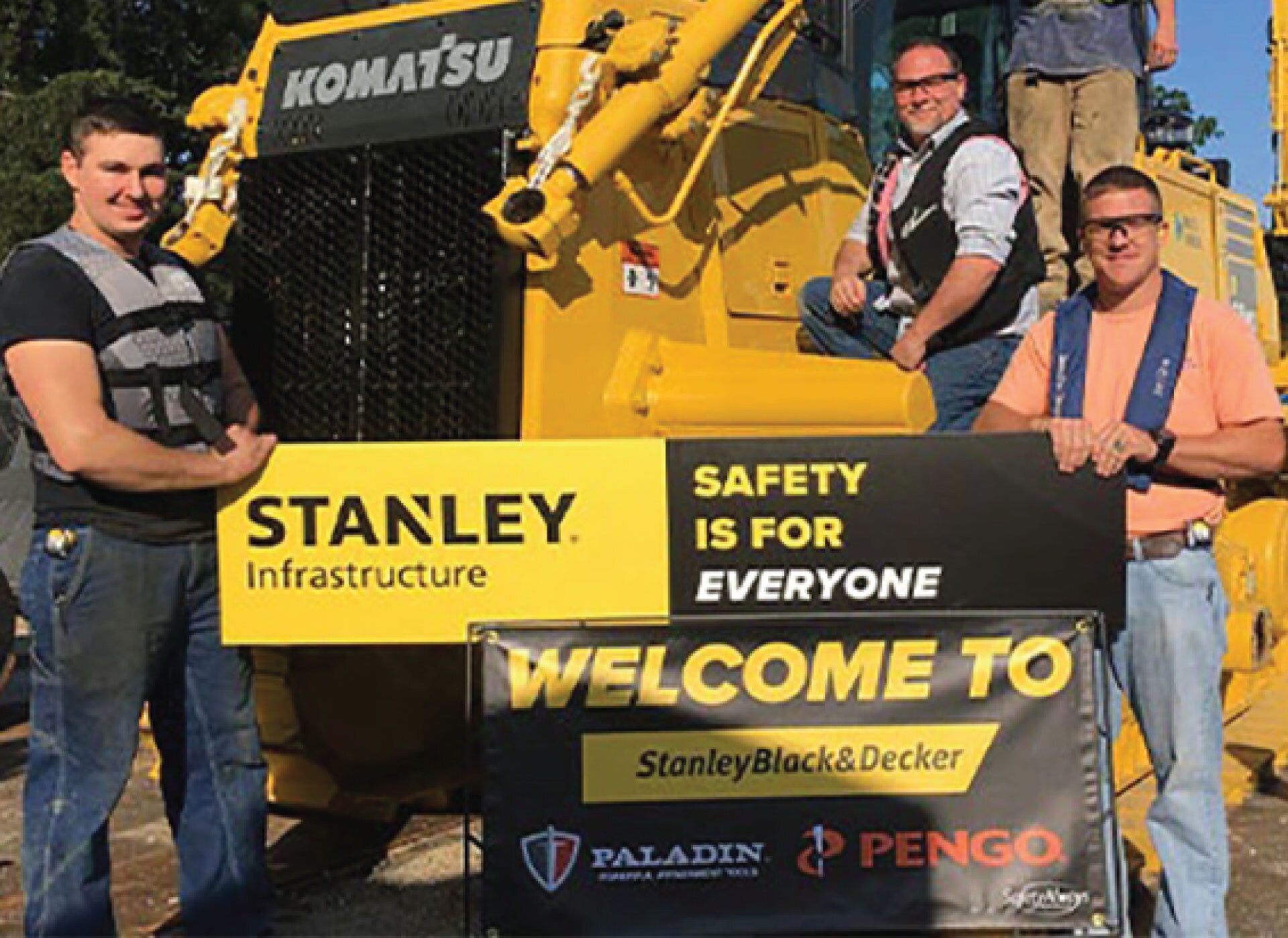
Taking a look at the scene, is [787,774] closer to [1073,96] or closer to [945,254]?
[945,254]

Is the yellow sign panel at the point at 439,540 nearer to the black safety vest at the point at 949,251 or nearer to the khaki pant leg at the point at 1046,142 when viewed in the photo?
the black safety vest at the point at 949,251

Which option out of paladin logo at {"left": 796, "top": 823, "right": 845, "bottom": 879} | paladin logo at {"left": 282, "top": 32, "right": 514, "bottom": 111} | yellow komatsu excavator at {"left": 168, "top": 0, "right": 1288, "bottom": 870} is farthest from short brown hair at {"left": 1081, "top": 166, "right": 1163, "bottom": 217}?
paladin logo at {"left": 282, "top": 32, "right": 514, "bottom": 111}

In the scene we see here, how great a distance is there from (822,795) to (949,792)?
28 centimetres

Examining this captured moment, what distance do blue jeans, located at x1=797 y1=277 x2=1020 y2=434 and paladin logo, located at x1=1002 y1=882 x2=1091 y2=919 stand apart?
5.16 ft

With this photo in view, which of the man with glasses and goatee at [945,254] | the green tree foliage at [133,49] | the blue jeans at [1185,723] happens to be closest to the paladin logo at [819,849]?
the blue jeans at [1185,723]

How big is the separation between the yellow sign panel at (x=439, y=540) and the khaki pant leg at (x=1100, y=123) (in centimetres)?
292

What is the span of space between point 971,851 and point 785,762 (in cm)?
46

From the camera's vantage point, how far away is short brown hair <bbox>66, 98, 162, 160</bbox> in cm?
380

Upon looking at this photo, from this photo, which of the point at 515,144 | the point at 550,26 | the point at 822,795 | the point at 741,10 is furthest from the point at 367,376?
the point at 822,795

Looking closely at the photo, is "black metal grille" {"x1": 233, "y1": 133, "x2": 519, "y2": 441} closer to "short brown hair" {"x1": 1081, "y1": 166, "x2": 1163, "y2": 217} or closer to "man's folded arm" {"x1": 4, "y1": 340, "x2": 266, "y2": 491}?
"man's folded arm" {"x1": 4, "y1": 340, "x2": 266, "y2": 491}

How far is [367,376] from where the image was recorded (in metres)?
4.93

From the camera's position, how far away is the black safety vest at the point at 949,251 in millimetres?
4895

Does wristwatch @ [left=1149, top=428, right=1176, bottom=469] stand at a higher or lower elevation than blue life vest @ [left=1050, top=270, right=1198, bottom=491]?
lower

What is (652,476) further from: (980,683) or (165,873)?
(165,873)
